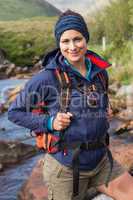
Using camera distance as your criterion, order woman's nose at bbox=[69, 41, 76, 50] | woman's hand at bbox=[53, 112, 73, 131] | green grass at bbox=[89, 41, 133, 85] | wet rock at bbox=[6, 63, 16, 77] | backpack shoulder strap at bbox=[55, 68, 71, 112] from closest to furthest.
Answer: woman's hand at bbox=[53, 112, 73, 131]
backpack shoulder strap at bbox=[55, 68, 71, 112]
woman's nose at bbox=[69, 41, 76, 50]
green grass at bbox=[89, 41, 133, 85]
wet rock at bbox=[6, 63, 16, 77]

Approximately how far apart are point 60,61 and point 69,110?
0.44 meters

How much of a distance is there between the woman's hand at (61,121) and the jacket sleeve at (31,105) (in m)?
0.12

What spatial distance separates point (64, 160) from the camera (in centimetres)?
376

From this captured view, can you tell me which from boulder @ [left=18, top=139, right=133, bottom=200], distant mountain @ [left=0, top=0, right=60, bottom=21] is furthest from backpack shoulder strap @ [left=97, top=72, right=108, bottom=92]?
distant mountain @ [left=0, top=0, right=60, bottom=21]

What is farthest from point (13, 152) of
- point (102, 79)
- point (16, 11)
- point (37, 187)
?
point (16, 11)

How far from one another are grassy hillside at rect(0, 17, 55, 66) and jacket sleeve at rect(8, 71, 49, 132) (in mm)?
52881

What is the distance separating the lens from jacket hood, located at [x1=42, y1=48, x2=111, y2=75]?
12.3 feet

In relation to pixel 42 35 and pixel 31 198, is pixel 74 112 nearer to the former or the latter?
pixel 31 198

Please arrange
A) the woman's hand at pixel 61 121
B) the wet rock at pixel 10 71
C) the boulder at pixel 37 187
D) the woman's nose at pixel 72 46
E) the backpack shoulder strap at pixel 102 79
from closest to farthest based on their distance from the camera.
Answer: the woman's hand at pixel 61 121 < the woman's nose at pixel 72 46 < the backpack shoulder strap at pixel 102 79 < the boulder at pixel 37 187 < the wet rock at pixel 10 71

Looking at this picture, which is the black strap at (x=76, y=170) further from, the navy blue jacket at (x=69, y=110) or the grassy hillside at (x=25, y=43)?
the grassy hillside at (x=25, y=43)

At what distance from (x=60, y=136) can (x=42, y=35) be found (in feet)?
242

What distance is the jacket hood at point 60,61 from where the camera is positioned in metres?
3.75

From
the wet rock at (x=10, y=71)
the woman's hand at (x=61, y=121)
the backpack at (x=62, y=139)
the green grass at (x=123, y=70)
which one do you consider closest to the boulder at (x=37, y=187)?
the backpack at (x=62, y=139)

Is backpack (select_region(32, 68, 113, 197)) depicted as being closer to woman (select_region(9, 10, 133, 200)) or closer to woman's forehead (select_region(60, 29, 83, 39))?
woman (select_region(9, 10, 133, 200))
